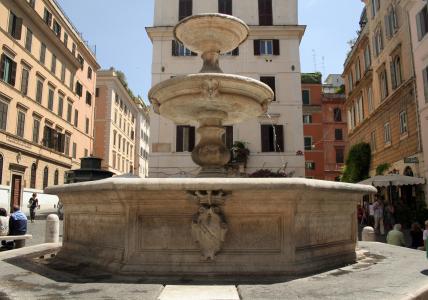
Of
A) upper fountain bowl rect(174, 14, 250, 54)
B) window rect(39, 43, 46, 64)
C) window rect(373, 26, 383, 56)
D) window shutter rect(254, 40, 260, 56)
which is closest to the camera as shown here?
upper fountain bowl rect(174, 14, 250, 54)

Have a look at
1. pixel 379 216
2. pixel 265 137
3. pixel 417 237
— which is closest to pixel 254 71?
pixel 265 137

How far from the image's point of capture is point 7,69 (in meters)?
26.2

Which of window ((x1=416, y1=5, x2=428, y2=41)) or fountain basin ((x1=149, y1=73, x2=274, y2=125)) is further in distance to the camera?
window ((x1=416, y1=5, x2=428, y2=41))

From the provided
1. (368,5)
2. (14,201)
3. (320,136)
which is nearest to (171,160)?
(14,201)

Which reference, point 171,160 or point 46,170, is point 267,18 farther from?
point 46,170

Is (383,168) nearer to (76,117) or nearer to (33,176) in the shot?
(33,176)

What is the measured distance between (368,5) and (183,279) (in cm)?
2991

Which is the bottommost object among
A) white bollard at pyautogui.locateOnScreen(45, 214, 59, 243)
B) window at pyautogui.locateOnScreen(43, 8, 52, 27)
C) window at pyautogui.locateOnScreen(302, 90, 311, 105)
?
white bollard at pyautogui.locateOnScreen(45, 214, 59, 243)

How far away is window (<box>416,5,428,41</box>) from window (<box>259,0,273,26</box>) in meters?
10.6

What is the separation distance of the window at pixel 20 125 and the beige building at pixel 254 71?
9532mm

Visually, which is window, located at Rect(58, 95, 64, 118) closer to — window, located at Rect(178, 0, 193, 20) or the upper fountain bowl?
window, located at Rect(178, 0, 193, 20)

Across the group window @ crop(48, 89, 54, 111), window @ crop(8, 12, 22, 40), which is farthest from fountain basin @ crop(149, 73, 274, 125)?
window @ crop(48, 89, 54, 111)

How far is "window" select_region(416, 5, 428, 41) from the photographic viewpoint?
19500 mm

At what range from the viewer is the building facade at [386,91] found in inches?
838
